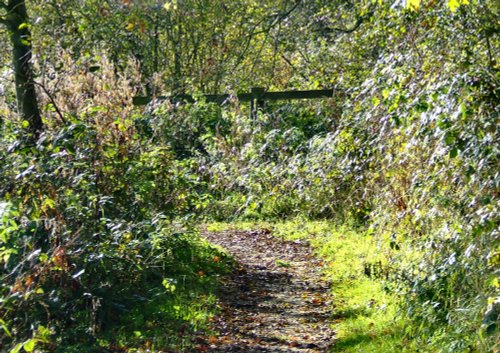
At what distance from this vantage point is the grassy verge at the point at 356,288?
5.91m

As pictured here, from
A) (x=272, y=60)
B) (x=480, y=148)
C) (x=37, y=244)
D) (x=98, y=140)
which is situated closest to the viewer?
(x=480, y=148)

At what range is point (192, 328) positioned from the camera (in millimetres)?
6211

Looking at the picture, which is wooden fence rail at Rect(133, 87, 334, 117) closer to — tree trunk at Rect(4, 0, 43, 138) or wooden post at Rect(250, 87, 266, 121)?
wooden post at Rect(250, 87, 266, 121)

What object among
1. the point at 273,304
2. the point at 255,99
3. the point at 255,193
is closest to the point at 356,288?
the point at 273,304

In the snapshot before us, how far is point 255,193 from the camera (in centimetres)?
1209

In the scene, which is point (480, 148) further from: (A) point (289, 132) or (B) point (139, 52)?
Answer: (B) point (139, 52)

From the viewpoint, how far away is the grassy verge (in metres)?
5.91

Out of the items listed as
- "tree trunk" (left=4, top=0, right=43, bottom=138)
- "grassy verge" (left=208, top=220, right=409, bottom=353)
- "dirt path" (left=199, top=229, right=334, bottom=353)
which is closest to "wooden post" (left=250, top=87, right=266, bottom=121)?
"grassy verge" (left=208, top=220, right=409, bottom=353)

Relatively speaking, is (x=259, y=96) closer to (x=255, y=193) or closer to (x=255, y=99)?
(x=255, y=99)

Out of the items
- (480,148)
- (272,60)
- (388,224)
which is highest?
(272,60)

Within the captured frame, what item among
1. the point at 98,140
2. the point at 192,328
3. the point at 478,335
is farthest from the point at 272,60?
the point at 478,335

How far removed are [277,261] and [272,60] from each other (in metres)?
10.8

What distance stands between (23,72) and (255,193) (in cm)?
565

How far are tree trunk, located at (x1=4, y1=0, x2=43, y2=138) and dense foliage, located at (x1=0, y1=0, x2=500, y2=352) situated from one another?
0.44ft
